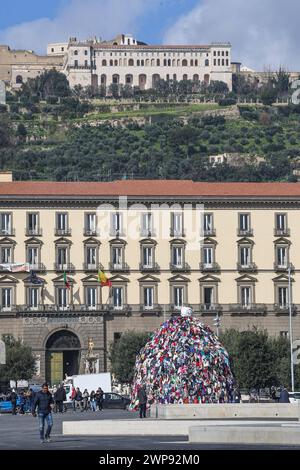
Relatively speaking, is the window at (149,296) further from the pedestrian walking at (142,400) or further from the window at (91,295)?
the pedestrian walking at (142,400)

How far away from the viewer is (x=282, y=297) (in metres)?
126

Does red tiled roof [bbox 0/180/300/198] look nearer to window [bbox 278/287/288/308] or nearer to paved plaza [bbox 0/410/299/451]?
window [bbox 278/287/288/308]

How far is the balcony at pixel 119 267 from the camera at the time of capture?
124 metres

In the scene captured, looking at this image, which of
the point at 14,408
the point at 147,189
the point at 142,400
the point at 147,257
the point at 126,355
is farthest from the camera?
the point at 147,189

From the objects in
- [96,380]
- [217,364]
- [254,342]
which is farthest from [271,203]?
[217,364]

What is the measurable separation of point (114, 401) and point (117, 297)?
33.3 metres

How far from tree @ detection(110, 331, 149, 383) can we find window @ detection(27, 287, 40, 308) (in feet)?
27.4

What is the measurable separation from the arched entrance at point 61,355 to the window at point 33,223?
733cm

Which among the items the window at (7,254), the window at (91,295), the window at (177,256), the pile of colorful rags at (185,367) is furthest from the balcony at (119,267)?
the pile of colorful rags at (185,367)

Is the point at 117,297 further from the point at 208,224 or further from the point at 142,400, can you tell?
the point at 142,400

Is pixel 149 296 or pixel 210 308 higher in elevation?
pixel 149 296

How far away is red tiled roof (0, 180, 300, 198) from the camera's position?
124 m

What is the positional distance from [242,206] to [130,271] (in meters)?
9.30

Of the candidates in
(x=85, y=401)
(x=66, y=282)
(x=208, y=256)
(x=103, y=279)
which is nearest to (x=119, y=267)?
(x=66, y=282)
